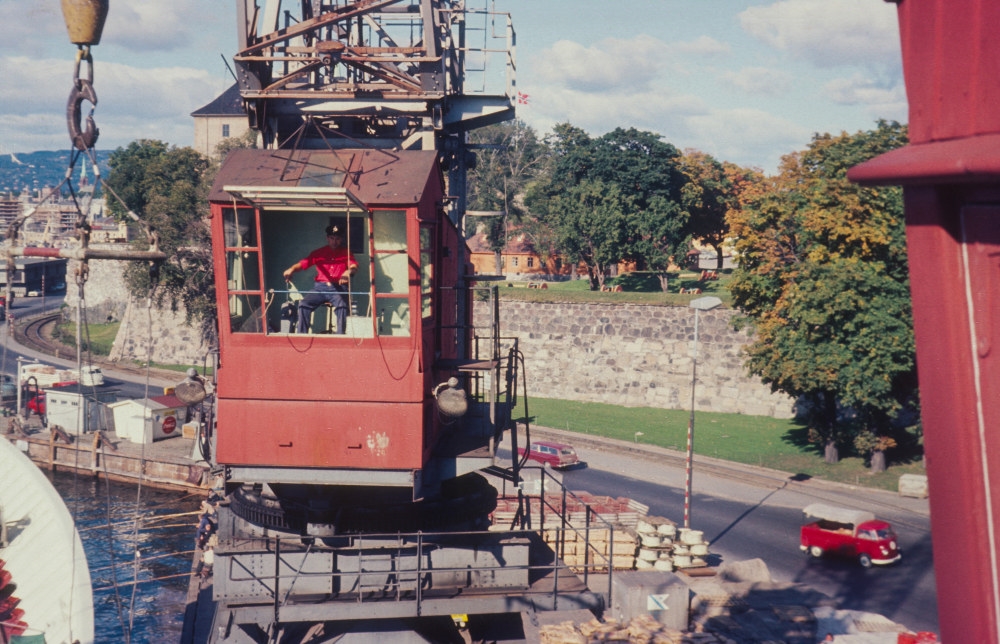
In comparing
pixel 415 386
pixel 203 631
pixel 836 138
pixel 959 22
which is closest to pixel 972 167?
pixel 959 22

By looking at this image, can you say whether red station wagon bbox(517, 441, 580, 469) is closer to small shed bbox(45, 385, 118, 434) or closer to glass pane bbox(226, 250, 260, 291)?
small shed bbox(45, 385, 118, 434)

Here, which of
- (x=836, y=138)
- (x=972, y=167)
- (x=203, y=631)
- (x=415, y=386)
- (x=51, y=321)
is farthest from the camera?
(x=51, y=321)

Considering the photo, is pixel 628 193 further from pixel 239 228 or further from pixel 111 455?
pixel 239 228

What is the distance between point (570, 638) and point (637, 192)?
5818 cm

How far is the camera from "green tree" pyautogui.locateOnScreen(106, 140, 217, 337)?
5922 cm

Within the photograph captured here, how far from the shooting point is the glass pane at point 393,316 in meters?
12.0

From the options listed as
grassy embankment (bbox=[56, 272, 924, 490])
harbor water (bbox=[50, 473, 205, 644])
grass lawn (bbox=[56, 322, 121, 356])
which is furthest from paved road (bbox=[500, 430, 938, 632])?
grass lawn (bbox=[56, 322, 121, 356])

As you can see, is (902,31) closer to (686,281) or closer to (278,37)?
(278,37)

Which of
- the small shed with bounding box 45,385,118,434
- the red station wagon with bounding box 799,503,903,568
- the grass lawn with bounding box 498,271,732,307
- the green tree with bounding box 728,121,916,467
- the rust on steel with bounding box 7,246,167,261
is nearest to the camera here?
the rust on steel with bounding box 7,246,167,261

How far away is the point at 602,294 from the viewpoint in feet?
190

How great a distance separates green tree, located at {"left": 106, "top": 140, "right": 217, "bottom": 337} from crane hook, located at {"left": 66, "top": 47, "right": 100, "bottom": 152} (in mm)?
47277

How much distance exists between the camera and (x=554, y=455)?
40875mm

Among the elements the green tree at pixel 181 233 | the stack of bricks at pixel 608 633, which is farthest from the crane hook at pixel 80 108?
the green tree at pixel 181 233

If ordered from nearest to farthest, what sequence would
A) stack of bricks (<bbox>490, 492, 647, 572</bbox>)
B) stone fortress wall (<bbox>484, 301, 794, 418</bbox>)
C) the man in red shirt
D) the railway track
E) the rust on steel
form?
the rust on steel → the man in red shirt → stack of bricks (<bbox>490, 492, 647, 572</bbox>) → stone fortress wall (<bbox>484, 301, 794, 418</bbox>) → the railway track
